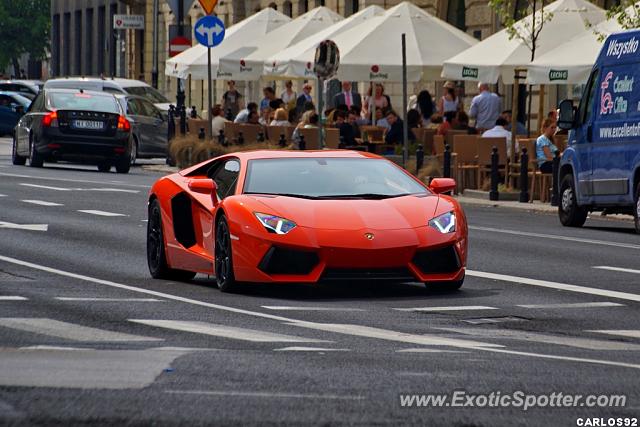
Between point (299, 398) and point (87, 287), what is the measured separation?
7.27 meters

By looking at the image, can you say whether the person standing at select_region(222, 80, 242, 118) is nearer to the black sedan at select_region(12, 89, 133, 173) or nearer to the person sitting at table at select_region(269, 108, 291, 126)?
the person sitting at table at select_region(269, 108, 291, 126)

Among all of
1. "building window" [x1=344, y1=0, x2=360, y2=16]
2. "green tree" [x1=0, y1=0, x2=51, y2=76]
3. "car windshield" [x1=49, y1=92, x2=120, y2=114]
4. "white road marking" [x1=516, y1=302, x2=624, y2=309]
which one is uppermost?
"building window" [x1=344, y1=0, x2=360, y2=16]

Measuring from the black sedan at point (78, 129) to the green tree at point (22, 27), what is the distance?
6725 centimetres

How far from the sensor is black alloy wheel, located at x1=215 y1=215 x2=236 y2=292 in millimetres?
14670

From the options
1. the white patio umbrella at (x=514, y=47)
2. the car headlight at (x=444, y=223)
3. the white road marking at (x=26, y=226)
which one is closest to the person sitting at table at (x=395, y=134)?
the white patio umbrella at (x=514, y=47)

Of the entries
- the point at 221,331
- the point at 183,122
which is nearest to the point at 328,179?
the point at 221,331

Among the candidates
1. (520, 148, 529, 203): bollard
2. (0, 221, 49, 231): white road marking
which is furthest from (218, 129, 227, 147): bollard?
(0, 221, 49, 231): white road marking

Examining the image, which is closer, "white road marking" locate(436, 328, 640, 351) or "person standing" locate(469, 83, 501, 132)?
"white road marking" locate(436, 328, 640, 351)

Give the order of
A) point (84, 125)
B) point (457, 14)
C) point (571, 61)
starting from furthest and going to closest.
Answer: point (457, 14), point (84, 125), point (571, 61)

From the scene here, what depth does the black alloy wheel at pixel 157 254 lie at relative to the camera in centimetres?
1638

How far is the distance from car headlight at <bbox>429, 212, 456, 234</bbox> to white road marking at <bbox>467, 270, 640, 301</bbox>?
115cm

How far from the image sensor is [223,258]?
14891mm

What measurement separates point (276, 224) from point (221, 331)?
2786 mm

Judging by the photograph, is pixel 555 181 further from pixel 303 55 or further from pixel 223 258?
pixel 223 258
